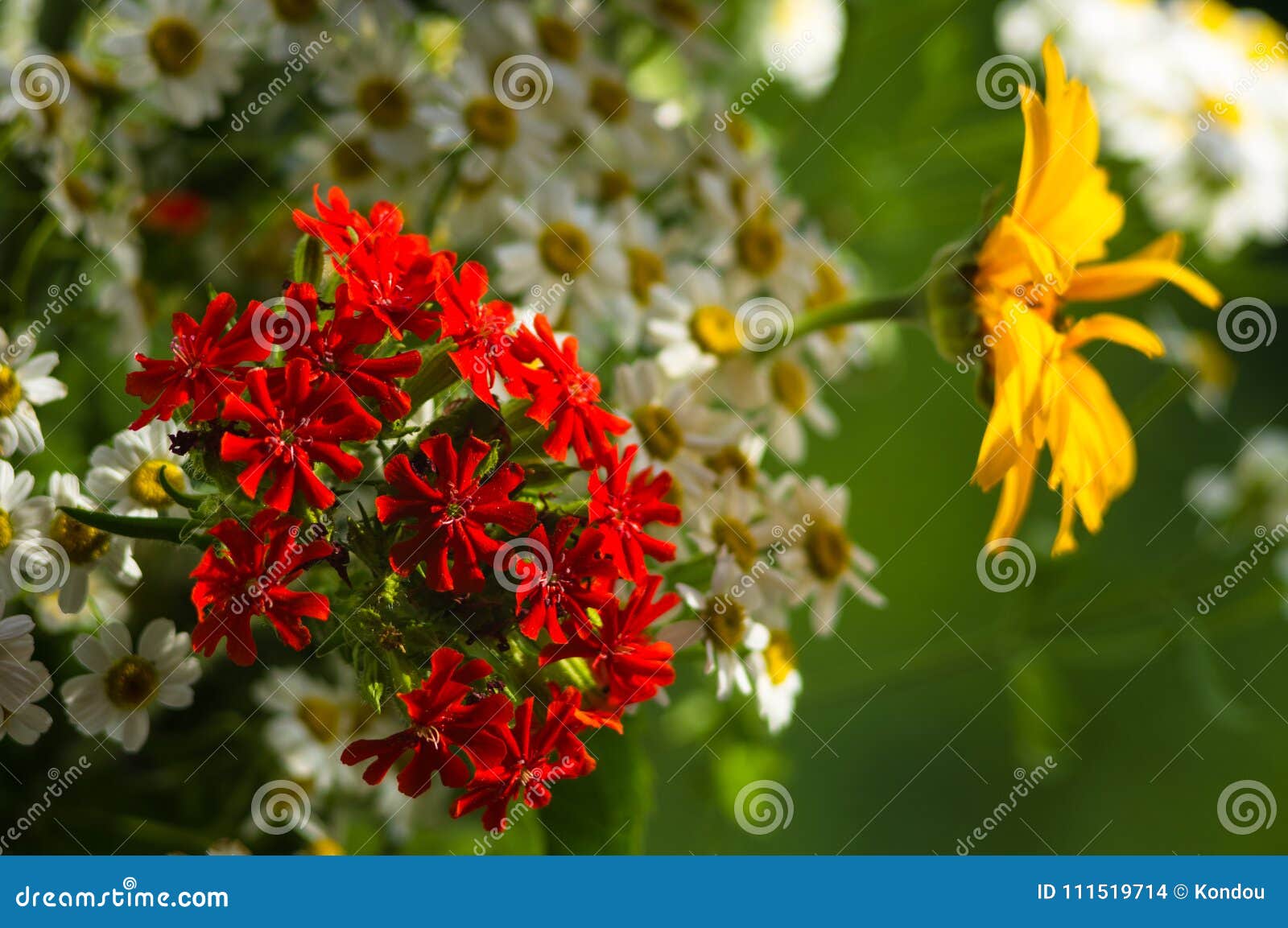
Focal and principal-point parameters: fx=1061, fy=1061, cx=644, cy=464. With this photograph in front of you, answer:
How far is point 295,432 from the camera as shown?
1.17 feet

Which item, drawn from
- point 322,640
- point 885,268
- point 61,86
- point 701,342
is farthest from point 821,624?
point 61,86

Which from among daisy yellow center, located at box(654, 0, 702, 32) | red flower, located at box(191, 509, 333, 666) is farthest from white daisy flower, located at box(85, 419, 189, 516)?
daisy yellow center, located at box(654, 0, 702, 32)

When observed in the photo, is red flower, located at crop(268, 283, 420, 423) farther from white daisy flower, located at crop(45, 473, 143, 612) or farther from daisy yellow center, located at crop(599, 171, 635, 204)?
daisy yellow center, located at crop(599, 171, 635, 204)

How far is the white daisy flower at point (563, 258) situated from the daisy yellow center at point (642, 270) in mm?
11

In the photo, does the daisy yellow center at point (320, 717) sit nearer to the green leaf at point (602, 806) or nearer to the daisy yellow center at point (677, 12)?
the green leaf at point (602, 806)

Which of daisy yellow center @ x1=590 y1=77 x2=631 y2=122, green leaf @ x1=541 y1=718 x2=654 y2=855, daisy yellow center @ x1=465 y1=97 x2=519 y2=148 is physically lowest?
green leaf @ x1=541 y1=718 x2=654 y2=855

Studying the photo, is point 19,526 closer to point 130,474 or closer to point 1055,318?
point 130,474

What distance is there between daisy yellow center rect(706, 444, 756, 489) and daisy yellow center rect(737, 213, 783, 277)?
0.15 metres

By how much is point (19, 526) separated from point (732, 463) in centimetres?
33

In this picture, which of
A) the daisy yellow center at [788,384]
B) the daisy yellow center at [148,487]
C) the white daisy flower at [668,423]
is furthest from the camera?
the daisy yellow center at [788,384]

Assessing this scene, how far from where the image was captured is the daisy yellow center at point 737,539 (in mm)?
531

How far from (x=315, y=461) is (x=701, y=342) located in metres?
0.31

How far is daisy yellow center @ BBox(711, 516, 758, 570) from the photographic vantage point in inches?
20.9

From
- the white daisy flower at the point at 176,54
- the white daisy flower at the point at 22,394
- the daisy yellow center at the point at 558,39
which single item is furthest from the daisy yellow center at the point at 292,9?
the white daisy flower at the point at 22,394
